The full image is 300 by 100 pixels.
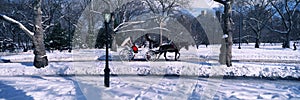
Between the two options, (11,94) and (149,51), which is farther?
(149,51)

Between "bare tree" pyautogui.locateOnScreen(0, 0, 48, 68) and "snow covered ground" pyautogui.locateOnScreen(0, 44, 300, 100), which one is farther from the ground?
"bare tree" pyautogui.locateOnScreen(0, 0, 48, 68)

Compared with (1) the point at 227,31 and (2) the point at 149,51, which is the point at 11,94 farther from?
(1) the point at 227,31

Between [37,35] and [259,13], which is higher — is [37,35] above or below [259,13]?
below

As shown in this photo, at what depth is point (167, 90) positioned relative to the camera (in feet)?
27.3

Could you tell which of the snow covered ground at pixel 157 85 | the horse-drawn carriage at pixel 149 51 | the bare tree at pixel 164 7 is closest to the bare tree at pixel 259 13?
the bare tree at pixel 164 7

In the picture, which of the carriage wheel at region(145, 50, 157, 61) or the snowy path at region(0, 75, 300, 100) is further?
the carriage wheel at region(145, 50, 157, 61)

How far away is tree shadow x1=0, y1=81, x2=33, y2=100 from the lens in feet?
24.3

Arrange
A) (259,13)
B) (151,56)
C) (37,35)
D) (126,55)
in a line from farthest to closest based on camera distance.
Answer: (259,13) → (126,55) → (151,56) → (37,35)

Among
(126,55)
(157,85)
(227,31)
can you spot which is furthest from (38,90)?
(227,31)

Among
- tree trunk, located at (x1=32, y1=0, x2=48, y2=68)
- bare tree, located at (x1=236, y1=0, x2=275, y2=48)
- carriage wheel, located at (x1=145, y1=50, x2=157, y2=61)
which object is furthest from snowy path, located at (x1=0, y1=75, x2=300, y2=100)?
bare tree, located at (x1=236, y1=0, x2=275, y2=48)

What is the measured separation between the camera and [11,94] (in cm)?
787

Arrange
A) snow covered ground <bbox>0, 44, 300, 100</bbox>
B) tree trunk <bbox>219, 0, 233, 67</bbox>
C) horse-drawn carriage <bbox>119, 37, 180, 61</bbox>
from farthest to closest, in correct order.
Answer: horse-drawn carriage <bbox>119, 37, 180, 61</bbox>
tree trunk <bbox>219, 0, 233, 67</bbox>
snow covered ground <bbox>0, 44, 300, 100</bbox>

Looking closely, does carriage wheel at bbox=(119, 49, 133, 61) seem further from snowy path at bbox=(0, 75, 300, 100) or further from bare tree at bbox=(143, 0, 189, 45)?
bare tree at bbox=(143, 0, 189, 45)

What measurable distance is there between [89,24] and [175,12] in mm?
12863
